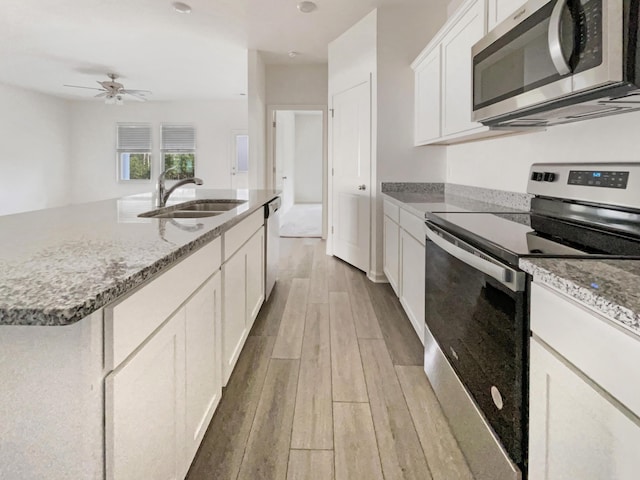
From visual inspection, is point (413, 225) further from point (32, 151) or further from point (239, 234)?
point (32, 151)

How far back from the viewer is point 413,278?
2400 millimetres

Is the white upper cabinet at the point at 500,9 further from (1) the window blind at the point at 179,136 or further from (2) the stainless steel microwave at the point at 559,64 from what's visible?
(1) the window blind at the point at 179,136

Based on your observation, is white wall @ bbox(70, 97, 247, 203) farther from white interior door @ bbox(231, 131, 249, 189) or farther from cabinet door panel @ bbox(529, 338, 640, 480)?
cabinet door panel @ bbox(529, 338, 640, 480)

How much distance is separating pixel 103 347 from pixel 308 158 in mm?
12599

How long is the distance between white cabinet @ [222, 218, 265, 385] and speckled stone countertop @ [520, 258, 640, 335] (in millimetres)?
1180

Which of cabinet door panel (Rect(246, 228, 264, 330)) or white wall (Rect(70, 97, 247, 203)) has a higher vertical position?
white wall (Rect(70, 97, 247, 203))

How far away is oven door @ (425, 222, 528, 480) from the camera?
3.30 feet

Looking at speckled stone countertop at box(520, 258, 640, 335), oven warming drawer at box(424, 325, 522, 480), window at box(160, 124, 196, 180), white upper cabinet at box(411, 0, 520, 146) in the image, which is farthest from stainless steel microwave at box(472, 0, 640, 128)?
window at box(160, 124, 196, 180)

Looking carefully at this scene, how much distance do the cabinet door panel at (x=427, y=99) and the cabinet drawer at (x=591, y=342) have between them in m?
2.27

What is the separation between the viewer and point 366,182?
13.1ft

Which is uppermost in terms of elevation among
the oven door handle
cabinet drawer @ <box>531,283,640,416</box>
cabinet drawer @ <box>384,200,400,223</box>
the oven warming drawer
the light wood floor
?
cabinet drawer @ <box>384,200,400,223</box>

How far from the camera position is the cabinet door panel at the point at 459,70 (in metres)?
2.20

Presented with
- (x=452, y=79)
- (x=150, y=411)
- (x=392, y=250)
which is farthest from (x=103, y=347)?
(x=392, y=250)

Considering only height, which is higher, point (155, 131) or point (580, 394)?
point (155, 131)
